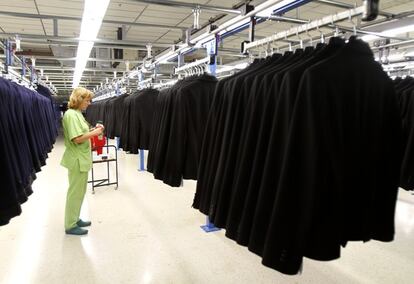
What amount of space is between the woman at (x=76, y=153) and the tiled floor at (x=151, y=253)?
0.25 m

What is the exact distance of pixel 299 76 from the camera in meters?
1.14

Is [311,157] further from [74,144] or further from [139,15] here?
[139,15]

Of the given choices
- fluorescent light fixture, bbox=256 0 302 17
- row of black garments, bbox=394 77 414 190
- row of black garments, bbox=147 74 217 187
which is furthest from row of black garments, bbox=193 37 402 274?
row of black garments, bbox=394 77 414 190

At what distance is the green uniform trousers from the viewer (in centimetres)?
334

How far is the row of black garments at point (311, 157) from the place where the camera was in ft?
3.55

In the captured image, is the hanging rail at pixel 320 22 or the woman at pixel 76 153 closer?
the hanging rail at pixel 320 22

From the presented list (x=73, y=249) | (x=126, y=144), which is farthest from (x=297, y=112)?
(x=126, y=144)

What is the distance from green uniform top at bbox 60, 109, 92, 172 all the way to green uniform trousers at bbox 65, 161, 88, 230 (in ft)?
0.20

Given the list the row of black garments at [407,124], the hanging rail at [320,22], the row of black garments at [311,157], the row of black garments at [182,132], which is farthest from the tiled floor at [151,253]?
the hanging rail at [320,22]

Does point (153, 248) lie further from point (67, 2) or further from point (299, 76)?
point (67, 2)

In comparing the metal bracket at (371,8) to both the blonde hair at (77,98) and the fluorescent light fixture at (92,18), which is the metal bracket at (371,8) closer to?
the fluorescent light fixture at (92,18)

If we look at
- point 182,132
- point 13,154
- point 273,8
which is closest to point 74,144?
point 13,154

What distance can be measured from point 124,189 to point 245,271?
3.16 m

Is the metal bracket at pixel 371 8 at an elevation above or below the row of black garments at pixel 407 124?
above
